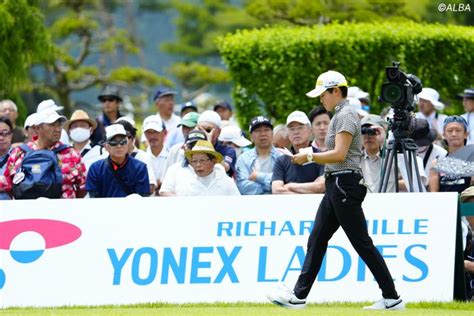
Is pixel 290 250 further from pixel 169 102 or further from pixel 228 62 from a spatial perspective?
pixel 228 62

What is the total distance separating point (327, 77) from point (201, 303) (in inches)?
95.8

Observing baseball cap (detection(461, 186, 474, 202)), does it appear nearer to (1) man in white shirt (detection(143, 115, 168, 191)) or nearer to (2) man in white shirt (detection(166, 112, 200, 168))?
(2) man in white shirt (detection(166, 112, 200, 168))

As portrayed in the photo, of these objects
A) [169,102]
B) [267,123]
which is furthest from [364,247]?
[169,102]

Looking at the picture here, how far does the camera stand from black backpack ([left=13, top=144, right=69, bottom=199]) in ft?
43.5

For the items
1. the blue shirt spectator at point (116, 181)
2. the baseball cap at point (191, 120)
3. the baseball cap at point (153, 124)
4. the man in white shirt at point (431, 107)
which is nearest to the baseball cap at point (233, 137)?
the baseball cap at point (191, 120)

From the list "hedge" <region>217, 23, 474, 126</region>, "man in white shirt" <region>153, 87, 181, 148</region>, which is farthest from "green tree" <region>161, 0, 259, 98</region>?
"man in white shirt" <region>153, 87, 181, 148</region>

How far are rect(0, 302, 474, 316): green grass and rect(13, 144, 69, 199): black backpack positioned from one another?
169 centimetres

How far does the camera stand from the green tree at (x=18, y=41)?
18.5 meters

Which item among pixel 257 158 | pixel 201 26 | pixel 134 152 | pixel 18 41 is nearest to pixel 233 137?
pixel 257 158

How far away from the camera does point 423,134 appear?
1462 centimetres

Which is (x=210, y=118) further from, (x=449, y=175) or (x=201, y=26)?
(x=201, y=26)

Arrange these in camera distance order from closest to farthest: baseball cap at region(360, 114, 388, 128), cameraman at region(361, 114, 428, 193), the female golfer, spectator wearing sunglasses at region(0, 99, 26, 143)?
1. the female golfer
2. cameraman at region(361, 114, 428, 193)
3. baseball cap at region(360, 114, 388, 128)
4. spectator wearing sunglasses at region(0, 99, 26, 143)

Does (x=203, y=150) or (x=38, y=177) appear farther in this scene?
(x=203, y=150)

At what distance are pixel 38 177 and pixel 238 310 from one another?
3.17 metres
